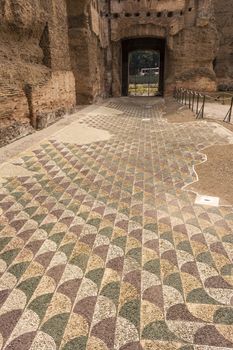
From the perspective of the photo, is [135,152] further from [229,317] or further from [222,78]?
[222,78]

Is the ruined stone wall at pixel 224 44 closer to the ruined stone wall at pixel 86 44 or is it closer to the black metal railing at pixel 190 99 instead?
the black metal railing at pixel 190 99

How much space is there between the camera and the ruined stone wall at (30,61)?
20.3ft

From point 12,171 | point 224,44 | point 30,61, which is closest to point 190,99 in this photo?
point 30,61

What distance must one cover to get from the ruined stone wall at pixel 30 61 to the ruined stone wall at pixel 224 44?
518 inches

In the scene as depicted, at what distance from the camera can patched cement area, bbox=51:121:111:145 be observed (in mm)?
6629

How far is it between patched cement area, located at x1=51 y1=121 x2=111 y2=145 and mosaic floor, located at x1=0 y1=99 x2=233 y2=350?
1.25 m

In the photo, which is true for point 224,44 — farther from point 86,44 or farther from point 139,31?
point 86,44

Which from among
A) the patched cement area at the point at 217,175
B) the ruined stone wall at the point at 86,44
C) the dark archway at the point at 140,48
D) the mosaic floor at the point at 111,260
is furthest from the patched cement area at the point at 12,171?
the dark archway at the point at 140,48

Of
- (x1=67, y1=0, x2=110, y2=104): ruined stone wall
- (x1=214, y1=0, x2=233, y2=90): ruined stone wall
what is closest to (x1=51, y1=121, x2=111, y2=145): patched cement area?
(x1=67, y1=0, x2=110, y2=104): ruined stone wall

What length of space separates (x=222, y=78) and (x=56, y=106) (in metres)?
14.7

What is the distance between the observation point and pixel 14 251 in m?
3.04

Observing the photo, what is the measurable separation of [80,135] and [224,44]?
16527 mm

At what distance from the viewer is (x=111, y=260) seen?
2.94 meters

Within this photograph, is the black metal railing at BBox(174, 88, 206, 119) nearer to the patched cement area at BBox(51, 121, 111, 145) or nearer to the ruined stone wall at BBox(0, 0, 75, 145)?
the patched cement area at BBox(51, 121, 111, 145)
